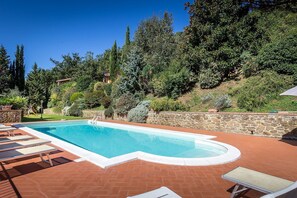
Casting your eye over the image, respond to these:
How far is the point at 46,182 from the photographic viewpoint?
3980 mm

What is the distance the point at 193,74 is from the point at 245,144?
9.92 m

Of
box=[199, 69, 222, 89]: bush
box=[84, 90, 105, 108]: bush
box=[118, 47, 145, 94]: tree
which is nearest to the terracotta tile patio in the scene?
box=[199, 69, 222, 89]: bush

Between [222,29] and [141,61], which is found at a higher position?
[222,29]

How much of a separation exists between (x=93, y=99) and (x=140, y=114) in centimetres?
876

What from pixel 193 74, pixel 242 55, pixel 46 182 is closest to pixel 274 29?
pixel 242 55

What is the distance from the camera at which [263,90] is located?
11.9 metres

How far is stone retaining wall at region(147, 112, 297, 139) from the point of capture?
8.72 meters

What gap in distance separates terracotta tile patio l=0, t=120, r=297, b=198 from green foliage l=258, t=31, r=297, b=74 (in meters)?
8.52

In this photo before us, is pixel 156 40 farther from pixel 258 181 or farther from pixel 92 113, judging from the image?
pixel 258 181

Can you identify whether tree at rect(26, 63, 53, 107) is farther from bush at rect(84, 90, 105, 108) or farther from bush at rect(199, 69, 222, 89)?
bush at rect(199, 69, 222, 89)

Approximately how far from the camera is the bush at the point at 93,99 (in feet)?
71.5

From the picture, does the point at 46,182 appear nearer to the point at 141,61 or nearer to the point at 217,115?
the point at 217,115

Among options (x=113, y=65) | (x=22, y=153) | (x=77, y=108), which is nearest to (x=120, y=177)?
(x=22, y=153)

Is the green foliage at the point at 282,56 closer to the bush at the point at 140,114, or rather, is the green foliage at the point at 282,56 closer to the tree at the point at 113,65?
the bush at the point at 140,114
